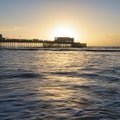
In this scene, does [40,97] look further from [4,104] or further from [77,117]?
[77,117]

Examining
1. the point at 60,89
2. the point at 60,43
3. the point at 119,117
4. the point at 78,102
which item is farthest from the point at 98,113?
the point at 60,43

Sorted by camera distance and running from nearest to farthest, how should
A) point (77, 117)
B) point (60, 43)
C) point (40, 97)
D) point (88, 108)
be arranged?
point (77, 117)
point (88, 108)
point (40, 97)
point (60, 43)

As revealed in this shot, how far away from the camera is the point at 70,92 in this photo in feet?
43.4

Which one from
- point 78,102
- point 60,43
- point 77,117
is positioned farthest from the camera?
point 60,43

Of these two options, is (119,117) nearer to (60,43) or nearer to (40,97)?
(40,97)

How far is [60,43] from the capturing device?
571 ft

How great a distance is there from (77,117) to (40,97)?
3.36m

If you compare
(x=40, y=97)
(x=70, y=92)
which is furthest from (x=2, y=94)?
(x=70, y=92)

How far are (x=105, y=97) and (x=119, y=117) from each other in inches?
130

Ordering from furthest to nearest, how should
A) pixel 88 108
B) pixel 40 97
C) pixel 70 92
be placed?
pixel 70 92, pixel 40 97, pixel 88 108

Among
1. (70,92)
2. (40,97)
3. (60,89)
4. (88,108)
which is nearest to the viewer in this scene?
(88,108)

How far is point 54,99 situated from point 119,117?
3.26 m

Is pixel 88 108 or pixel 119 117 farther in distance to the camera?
pixel 88 108

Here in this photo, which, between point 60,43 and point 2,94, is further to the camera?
point 60,43
